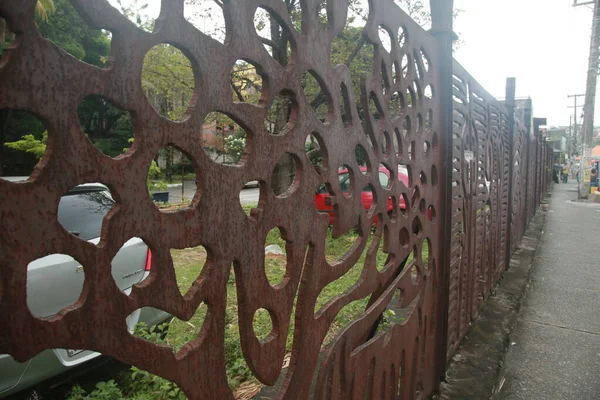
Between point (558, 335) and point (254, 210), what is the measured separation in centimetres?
336

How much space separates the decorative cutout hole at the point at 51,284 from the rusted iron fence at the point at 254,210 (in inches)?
51.4

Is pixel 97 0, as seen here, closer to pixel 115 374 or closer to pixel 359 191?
pixel 359 191

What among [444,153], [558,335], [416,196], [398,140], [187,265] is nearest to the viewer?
[398,140]

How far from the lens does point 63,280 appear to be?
228cm

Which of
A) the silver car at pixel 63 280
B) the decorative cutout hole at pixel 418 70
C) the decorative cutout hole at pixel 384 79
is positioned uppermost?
the decorative cutout hole at pixel 418 70

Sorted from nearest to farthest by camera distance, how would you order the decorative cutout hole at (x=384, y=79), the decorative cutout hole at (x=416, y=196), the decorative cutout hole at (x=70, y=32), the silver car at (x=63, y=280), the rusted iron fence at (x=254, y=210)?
1. the rusted iron fence at (x=254, y=210)
2. the decorative cutout hole at (x=384, y=79)
3. the decorative cutout hole at (x=416, y=196)
4. the silver car at (x=63, y=280)
5. the decorative cutout hole at (x=70, y=32)

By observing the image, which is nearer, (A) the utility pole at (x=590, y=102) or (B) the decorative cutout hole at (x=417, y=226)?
(B) the decorative cutout hole at (x=417, y=226)

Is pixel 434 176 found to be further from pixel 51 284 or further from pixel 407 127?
pixel 51 284

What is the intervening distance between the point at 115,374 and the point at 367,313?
2.08 meters

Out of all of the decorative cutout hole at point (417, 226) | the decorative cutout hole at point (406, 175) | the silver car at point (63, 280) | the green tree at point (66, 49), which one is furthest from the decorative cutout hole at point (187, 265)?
the green tree at point (66, 49)

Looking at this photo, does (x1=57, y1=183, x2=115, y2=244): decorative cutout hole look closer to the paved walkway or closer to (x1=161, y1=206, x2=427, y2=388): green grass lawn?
(x1=161, y1=206, x2=427, y2=388): green grass lawn

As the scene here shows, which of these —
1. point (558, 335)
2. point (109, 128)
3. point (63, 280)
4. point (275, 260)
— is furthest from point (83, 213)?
point (109, 128)

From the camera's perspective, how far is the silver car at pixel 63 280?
2.15 meters

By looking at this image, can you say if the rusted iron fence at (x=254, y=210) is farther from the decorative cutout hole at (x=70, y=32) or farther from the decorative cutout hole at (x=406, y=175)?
the decorative cutout hole at (x=70, y=32)
